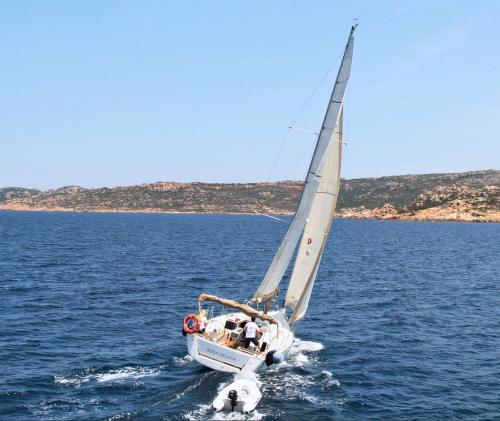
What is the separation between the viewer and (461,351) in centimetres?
3141

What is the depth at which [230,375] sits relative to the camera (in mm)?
25531

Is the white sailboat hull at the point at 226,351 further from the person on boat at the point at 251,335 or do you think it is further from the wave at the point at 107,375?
the wave at the point at 107,375

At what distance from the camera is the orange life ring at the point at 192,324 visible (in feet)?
84.8

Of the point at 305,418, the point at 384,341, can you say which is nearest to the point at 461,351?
the point at 384,341

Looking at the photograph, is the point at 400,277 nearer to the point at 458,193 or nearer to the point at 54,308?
the point at 54,308

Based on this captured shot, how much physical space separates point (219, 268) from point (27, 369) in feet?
129

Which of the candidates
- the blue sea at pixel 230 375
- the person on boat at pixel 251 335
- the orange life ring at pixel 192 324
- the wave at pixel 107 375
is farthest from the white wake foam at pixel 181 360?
the person on boat at pixel 251 335

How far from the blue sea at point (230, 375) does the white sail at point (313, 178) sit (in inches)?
170

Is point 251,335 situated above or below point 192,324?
below

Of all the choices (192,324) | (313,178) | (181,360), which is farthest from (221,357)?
(313,178)

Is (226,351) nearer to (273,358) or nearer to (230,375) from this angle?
(230,375)

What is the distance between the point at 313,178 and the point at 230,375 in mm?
11036

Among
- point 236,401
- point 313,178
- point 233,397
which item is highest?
point 313,178

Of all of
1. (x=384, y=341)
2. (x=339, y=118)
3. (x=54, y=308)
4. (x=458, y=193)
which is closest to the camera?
(x=339, y=118)
